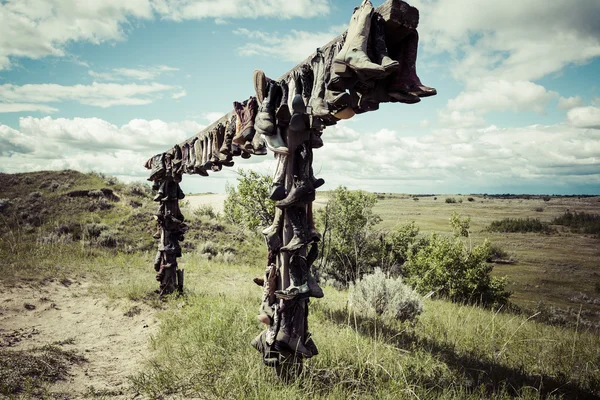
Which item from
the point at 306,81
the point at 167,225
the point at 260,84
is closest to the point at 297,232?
the point at 306,81

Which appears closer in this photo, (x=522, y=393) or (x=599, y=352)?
(x=522, y=393)

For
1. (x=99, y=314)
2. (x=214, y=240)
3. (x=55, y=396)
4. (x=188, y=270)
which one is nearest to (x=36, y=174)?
(x=214, y=240)

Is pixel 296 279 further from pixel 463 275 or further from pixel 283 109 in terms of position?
pixel 463 275

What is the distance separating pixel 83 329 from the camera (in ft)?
23.2

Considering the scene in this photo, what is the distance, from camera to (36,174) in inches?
939

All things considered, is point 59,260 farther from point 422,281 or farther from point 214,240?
point 422,281

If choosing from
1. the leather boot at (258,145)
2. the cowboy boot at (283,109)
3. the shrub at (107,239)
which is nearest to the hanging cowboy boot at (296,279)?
the leather boot at (258,145)

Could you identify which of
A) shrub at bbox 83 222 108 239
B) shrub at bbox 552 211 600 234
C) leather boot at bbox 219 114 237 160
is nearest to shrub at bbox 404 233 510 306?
leather boot at bbox 219 114 237 160

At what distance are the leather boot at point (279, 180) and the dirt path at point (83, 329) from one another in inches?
134

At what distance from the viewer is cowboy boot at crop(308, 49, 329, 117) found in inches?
111

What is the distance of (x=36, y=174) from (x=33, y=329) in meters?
22.9

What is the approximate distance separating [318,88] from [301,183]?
3.24ft

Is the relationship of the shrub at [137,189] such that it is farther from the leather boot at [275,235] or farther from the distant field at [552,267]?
the leather boot at [275,235]

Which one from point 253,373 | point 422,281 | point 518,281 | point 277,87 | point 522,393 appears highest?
point 277,87
